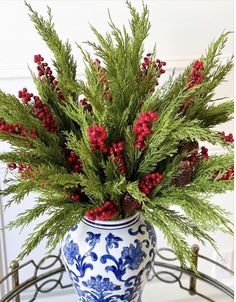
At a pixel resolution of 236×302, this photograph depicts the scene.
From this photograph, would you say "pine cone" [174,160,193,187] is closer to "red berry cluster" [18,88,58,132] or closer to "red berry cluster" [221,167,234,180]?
"red berry cluster" [221,167,234,180]

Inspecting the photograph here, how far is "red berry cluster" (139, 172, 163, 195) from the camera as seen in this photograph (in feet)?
2.00

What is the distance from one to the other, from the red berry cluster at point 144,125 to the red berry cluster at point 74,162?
0.36ft

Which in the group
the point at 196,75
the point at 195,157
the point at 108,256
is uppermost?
the point at 196,75

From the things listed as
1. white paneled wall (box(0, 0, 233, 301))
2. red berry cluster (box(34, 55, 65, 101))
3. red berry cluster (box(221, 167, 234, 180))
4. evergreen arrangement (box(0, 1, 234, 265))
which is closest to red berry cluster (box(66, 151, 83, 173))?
evergreen arrangement (box(0, 1, 234, 265))

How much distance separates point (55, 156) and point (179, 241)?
21cm

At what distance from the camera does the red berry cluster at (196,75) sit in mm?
637

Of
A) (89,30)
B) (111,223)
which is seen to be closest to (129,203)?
(111,223)

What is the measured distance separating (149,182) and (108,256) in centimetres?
12

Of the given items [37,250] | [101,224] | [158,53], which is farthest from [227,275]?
[101,224]

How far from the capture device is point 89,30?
1039 mm

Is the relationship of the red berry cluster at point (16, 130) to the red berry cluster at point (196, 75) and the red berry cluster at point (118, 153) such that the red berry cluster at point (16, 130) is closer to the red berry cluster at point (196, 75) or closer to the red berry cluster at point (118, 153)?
the red berry cluster at point (118, 153)

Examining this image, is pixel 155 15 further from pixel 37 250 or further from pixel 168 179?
pixel 37 250

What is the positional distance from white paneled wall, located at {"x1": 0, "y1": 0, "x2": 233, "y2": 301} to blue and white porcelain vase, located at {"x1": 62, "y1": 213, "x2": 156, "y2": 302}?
1.58 ft

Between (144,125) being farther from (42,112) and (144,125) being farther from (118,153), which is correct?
(42,112)
